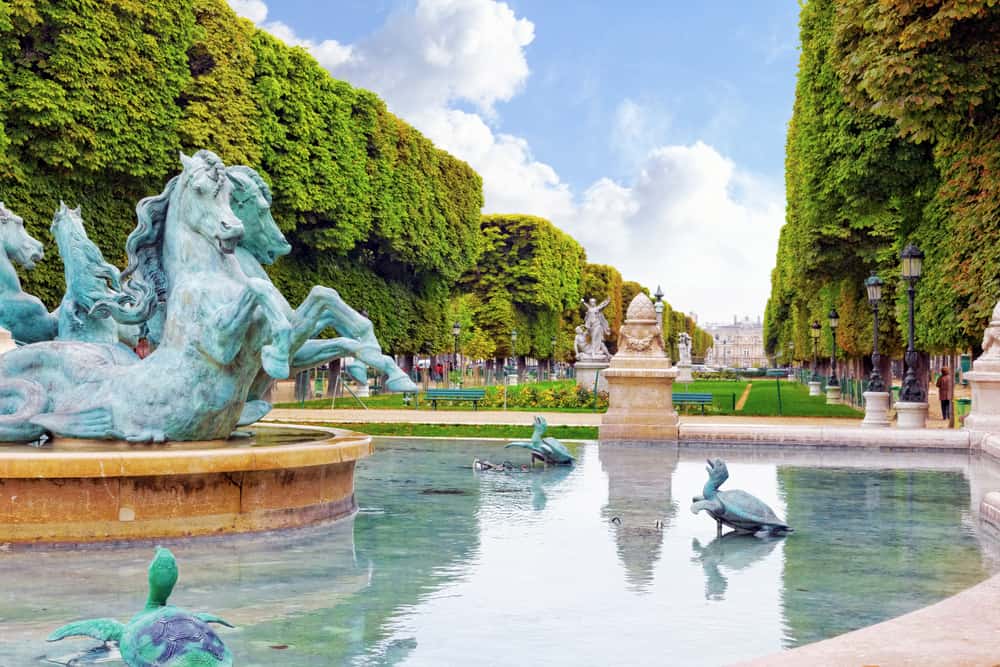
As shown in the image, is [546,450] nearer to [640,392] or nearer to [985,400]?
[640,392]

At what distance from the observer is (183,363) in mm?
7098

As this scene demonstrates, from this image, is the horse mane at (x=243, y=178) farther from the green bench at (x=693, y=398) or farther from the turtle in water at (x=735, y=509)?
the green bench at (x=693, y=398)

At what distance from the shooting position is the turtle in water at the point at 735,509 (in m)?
7.07

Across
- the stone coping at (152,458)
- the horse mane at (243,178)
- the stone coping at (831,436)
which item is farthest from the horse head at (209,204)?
the stone coping at (831,436)

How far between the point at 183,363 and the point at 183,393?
22 cm

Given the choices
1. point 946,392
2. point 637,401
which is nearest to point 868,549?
point 637,401

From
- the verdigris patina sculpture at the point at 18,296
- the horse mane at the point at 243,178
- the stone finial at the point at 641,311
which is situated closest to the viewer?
the horse mane at the point at 243,178

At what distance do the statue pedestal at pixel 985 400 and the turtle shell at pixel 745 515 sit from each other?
8705 millimetres

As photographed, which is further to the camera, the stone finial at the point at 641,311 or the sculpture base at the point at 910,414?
the sculpture base at the point at 910,414

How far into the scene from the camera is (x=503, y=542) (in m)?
6.84

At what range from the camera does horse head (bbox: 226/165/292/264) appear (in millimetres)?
8070

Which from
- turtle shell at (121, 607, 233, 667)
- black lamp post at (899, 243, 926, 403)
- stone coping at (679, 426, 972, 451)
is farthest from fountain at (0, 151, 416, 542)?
black lamp post at (899, 243, 926, 403)

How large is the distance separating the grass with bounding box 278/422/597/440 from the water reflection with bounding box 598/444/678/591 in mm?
2390

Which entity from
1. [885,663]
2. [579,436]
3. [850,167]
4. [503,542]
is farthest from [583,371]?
[885,663]
